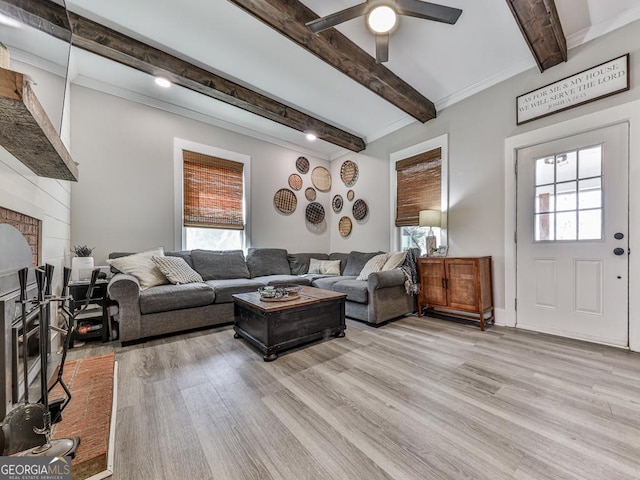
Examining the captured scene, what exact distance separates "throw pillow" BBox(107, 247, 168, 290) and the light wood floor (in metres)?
0.76

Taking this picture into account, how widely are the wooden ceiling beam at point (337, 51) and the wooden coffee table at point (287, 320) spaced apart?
7.49 ft

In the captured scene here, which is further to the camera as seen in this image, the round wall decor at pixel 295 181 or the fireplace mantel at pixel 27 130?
the round wall decor at pixel 295 181

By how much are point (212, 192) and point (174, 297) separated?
189cm

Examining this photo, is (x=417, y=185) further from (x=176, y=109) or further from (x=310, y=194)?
(x=176, y=109)

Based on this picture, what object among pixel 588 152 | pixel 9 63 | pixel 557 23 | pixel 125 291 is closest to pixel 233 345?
pixel 125 291

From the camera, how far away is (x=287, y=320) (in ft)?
7.54

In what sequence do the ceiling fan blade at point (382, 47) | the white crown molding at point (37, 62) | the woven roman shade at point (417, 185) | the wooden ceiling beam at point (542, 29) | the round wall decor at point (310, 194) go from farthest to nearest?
1. the round wall decor at point (310, 194)
2. the woven roman shade at point (417, 185)
3. the ceiling fan blade at point (382, 47)
4. the wooden ceiling beam at point (542, 29)
5. the white crown molding at point (37, 62)

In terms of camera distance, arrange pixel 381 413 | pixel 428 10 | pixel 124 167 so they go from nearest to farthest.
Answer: pixel 381 413 → pixel 428 10 → pixel 124 167

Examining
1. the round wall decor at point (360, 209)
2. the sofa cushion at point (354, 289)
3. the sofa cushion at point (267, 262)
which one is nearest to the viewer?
the sofa cushion at point (354, 289)

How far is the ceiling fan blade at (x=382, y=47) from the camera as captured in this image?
215 centimetres

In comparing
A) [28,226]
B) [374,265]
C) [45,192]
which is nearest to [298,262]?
[374,265]

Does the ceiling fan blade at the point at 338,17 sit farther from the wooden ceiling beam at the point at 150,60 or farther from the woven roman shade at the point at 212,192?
the woven roman shade at the point at 212,192

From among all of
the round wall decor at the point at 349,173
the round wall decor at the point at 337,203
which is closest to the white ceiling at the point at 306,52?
the round wall decor at the point at 349,173

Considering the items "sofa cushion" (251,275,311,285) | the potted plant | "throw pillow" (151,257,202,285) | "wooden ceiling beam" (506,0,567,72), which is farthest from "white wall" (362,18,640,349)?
the potted plant
